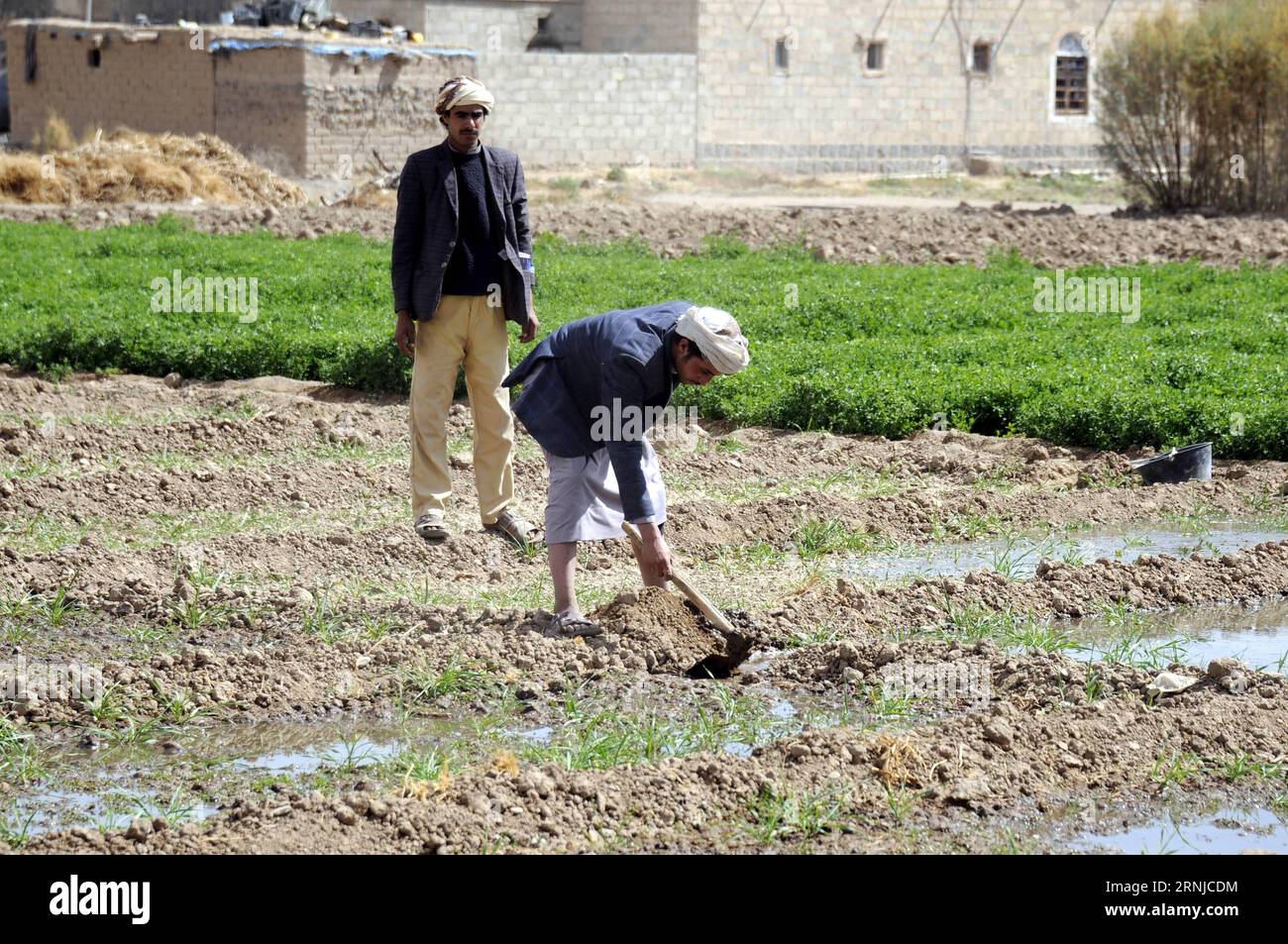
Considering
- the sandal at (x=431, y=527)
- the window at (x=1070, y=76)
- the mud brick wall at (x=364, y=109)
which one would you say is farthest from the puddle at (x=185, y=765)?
the window at (x=1070, y=76)

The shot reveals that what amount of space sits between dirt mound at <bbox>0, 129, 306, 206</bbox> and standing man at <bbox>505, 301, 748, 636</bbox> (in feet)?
57.3

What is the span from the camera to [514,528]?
761cm

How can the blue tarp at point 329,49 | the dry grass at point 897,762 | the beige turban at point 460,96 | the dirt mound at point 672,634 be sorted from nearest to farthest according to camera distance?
the dry grass at point 897,762, the dirt mound at point 672,634, the beige turban at point 460,96, the blue tarp at point 329,49

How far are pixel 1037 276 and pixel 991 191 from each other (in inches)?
658

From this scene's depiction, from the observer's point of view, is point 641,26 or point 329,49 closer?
point 329,49

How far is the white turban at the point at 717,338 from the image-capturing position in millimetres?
5293

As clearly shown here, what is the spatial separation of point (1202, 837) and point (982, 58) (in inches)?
1302

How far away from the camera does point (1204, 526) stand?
8133mm

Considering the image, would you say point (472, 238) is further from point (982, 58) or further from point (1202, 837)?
point (982, 58)

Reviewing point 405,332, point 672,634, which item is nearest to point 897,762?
point 672,634

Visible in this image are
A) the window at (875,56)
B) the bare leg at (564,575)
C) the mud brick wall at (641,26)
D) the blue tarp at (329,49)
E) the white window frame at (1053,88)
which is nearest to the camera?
the bare leg at (564,575)

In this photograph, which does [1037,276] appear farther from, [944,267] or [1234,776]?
[1234,776]

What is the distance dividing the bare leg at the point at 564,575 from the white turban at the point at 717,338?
1.20 meters

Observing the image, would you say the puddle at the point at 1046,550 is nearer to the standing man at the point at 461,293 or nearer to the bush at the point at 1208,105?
the standing man at the point at 461,293
